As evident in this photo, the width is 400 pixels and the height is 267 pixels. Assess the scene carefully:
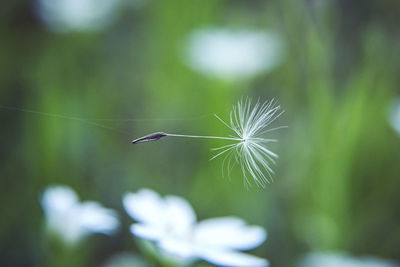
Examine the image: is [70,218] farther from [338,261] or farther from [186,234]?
[338,261]

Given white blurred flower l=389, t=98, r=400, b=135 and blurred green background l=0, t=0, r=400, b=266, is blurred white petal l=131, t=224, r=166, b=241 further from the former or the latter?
white blurred flower l=389, t=98, r=400, b=135

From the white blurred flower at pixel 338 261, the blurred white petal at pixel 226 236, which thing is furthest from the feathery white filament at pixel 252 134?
the white blurred flower at pixel 338 261

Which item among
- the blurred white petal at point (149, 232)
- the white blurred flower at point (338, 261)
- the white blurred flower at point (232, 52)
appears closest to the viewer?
the blurred white petal at point (149, 232)

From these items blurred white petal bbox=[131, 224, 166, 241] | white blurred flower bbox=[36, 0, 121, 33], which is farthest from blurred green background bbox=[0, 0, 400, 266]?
blurred white petal bbox=[131, 224, 166, 241]

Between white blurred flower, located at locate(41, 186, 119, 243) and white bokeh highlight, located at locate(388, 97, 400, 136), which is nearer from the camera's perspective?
white blurred flower, located at locate(41, 186, 119, 243)

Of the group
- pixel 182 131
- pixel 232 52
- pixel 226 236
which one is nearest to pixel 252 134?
pixel 226 236

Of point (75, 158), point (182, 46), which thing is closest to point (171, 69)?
point (182, 46)

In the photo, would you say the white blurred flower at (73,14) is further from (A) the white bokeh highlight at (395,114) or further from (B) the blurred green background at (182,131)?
(A) the white bokeh highlight at (395,114)
